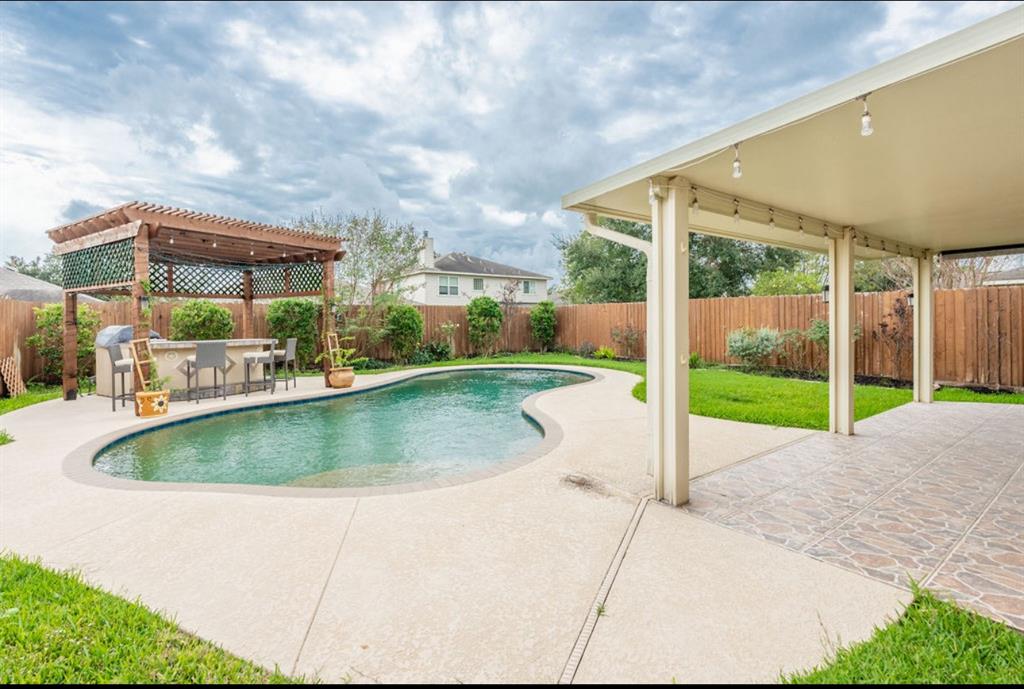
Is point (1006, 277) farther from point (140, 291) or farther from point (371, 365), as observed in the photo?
point (140, 291)

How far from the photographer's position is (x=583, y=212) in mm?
4484

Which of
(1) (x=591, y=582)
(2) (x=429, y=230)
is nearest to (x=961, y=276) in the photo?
(1) (x=591, y=582)

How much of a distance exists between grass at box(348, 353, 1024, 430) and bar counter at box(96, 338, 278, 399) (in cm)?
821

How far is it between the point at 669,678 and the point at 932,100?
3140mm

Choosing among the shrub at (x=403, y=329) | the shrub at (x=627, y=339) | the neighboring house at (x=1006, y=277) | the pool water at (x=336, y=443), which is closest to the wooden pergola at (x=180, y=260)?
the pool water at (x=336, y=443)

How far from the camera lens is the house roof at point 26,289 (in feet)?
50.8

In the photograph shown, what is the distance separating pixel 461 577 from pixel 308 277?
1077 cm

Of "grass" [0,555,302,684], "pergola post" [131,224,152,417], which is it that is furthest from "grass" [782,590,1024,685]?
"pergola post" [131,224,152,417]

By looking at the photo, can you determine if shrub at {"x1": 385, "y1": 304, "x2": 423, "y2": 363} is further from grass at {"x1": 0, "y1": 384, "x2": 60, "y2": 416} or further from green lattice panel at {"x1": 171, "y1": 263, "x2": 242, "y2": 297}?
grass at {"x1": 0, "y1": 384, "x2": 60, "y2": 416}

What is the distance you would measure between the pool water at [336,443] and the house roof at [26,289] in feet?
40.5

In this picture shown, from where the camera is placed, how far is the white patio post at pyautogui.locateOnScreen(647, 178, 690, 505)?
12.1 feet

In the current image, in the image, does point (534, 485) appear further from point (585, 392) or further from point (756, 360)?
point (756, 360)

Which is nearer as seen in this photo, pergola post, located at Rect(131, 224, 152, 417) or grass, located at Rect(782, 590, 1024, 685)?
grass, located at Rect(782, 590, 1024, 685)

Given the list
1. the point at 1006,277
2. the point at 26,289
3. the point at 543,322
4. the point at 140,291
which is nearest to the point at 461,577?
the point at 140,291
